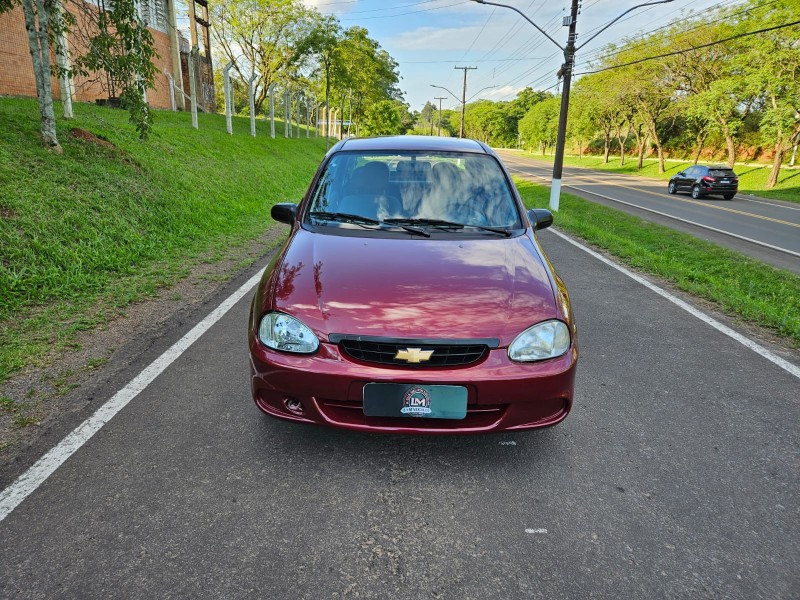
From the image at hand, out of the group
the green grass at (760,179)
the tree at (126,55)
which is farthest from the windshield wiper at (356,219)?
the green grass at (760,179)

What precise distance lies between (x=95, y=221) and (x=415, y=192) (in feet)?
16.2

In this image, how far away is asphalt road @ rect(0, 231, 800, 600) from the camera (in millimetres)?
1867

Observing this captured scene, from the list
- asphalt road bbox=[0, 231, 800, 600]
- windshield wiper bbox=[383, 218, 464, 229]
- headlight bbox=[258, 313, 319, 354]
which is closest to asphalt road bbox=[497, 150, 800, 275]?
asphalt road bbox=[0, 231, 800, 600]

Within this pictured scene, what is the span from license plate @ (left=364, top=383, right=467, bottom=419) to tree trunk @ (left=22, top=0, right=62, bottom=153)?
797 centimetres

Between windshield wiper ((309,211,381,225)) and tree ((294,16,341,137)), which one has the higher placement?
tree ((294,16,341,137))

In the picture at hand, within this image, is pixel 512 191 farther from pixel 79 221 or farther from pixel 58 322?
pixel 79 221

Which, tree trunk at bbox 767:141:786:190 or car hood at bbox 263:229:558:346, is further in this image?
tree trunk at bbox 767:141:786:190

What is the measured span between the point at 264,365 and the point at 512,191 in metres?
2.25

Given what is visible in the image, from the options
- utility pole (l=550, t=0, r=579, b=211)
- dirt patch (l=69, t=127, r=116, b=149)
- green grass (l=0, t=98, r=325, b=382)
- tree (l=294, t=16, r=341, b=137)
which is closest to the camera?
green grass (l=0, t=98, r=325, b=382)

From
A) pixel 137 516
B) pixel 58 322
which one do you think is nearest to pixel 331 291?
pixel 137 516

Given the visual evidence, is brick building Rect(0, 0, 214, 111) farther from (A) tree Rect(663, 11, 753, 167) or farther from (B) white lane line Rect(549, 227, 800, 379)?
(A) tree Rect(663, 11, 753, 167)

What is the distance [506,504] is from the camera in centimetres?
229

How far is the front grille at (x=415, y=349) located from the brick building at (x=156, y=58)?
6.29 m

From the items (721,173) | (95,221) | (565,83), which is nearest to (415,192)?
(95,221)
